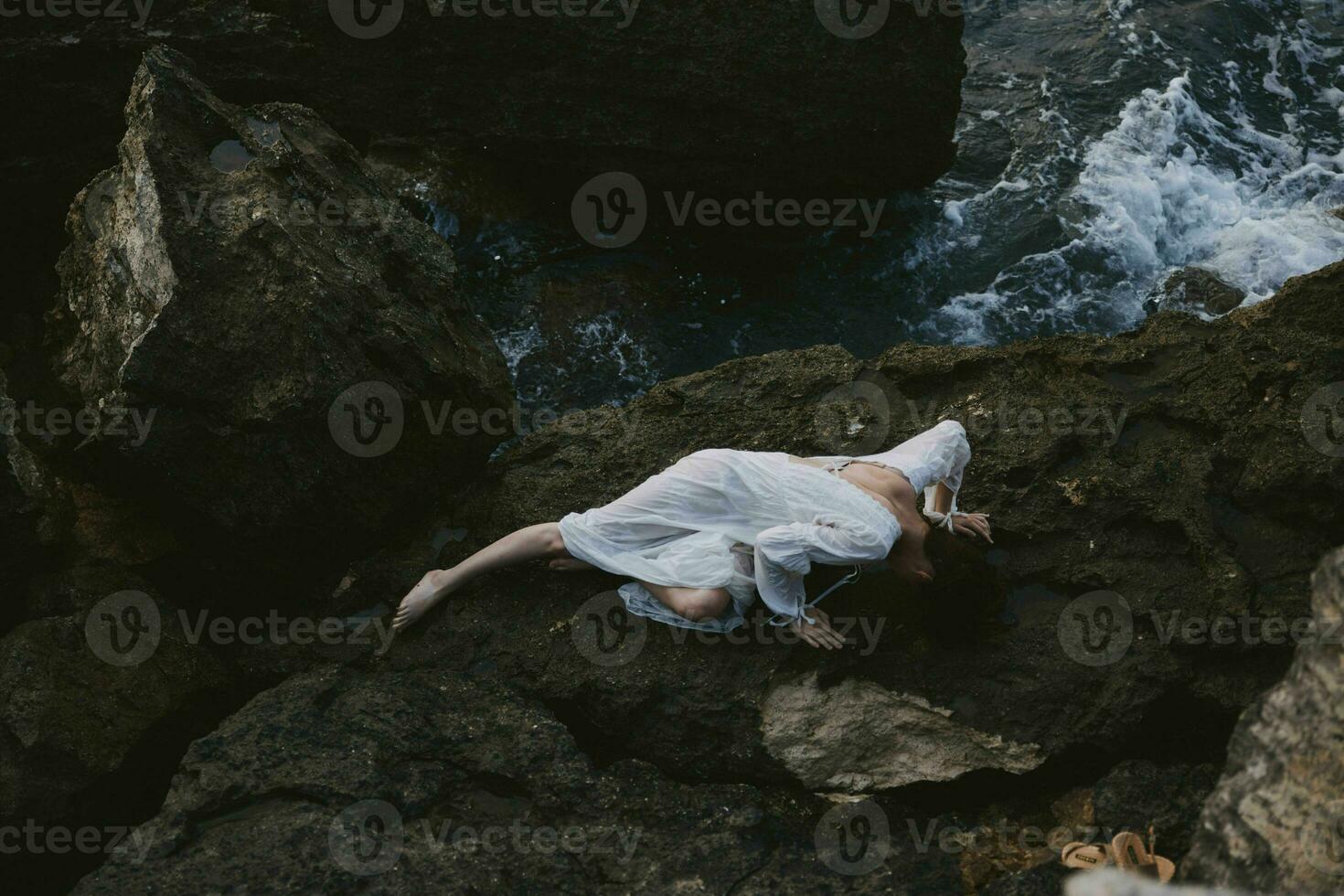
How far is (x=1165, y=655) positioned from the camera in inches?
220

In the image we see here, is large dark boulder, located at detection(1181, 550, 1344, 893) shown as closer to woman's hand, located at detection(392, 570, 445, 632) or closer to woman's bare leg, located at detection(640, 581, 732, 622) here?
woman's bare leg, located at detection(640, 581, 732, 622)

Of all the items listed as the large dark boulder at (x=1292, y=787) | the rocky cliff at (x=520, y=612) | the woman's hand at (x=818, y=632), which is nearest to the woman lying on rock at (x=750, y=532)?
the woman's hand at (x=818, y=632)

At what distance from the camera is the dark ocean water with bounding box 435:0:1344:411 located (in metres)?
8.88

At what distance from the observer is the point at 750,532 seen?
5.83 m

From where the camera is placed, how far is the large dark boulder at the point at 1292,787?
3.79 meters

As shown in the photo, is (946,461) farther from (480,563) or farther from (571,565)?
(480,563)

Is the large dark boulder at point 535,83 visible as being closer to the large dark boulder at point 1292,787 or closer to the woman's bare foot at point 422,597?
the woman's bare foot at point 422,597

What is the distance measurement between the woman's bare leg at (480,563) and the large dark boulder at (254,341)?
1.50ft

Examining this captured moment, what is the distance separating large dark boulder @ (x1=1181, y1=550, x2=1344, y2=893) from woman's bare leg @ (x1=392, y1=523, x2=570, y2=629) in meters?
2.93

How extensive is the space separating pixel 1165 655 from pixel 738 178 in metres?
4.61

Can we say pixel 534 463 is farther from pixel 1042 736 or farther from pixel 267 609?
pixel 1042 736

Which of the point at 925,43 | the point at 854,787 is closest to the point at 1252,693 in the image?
the point at 854,787

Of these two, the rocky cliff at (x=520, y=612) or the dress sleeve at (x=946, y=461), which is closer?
the rocky cliff at (x=520, y=612)

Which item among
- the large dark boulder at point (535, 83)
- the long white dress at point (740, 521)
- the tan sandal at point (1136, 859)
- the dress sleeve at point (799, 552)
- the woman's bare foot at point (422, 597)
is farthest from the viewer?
the large dark boulder at point (535, 83)
